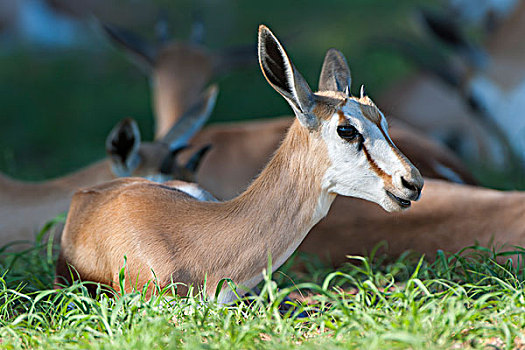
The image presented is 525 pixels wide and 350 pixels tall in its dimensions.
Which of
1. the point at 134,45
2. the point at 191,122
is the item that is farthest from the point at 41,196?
the point at 134,45

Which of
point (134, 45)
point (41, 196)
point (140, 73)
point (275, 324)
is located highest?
point (134, 45)

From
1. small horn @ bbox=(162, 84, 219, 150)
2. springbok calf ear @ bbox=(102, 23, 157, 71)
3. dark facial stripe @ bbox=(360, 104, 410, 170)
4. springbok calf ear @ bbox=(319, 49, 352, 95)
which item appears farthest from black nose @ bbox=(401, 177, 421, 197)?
springbok calf ear @ bbox=(102, 23, 157, 71)

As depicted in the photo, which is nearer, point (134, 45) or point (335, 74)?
point (335, 74)

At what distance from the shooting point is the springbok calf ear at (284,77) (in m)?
2.94

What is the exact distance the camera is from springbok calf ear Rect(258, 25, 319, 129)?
2938mm

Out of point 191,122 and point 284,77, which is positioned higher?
point 284,77

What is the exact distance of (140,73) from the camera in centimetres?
1055

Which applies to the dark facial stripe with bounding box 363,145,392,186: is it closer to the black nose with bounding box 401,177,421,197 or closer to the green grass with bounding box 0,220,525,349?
the black nose with bounding box 401,177,421,197

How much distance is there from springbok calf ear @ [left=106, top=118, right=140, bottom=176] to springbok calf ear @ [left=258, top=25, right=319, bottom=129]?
5.43 ft

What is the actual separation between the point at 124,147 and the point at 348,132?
198cm

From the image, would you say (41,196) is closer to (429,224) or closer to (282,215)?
(282,215)

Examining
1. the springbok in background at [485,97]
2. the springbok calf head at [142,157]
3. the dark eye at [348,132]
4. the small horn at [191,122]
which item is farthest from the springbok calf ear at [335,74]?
the springbok in background at [485,97]

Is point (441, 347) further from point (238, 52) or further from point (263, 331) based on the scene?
point (238, 52)

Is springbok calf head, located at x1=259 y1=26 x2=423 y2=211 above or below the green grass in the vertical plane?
above
